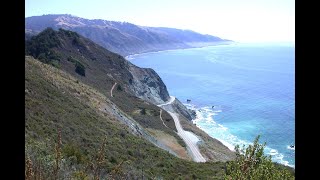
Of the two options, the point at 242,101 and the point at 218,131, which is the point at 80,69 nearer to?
the point at 218,131

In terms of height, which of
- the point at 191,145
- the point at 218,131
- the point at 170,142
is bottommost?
the point at 218,131

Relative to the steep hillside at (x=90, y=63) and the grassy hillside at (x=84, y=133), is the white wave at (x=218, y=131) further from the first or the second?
the grassy hillside at (x=84, y=133)

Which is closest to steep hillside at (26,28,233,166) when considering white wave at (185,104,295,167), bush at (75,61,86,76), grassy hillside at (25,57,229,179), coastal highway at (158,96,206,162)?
bush at (75,61,86,76)

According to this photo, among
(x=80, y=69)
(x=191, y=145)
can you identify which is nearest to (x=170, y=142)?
(x=191, y=145)

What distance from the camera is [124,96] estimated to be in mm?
64312

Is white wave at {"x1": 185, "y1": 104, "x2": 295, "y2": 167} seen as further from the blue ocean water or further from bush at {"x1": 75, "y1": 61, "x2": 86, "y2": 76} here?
bush at {"x1": 75, "y1": 61, "x2": 86, "y2": 76}

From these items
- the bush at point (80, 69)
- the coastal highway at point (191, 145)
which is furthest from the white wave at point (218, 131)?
the bush at point (80, 69)

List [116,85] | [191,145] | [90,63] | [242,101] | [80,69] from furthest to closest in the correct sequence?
[242,101], [90,63], [116,85], [80,69], [191,145]

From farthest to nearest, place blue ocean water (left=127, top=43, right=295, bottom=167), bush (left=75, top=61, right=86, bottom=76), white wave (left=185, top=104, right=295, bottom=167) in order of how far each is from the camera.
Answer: blue ocean water (left=127, top=43, right=295, bottom=167) → bush (left=75, top=61, right=86, bottom=76) → white wave (left=185, top=104, right=295, bottom=167)

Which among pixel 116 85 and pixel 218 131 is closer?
pixel 116 85

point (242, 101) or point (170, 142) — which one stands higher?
point (170, 142)

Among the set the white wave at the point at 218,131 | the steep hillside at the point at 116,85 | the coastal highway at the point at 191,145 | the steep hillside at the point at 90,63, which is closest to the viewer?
the coastal highway at the point at 191,145
